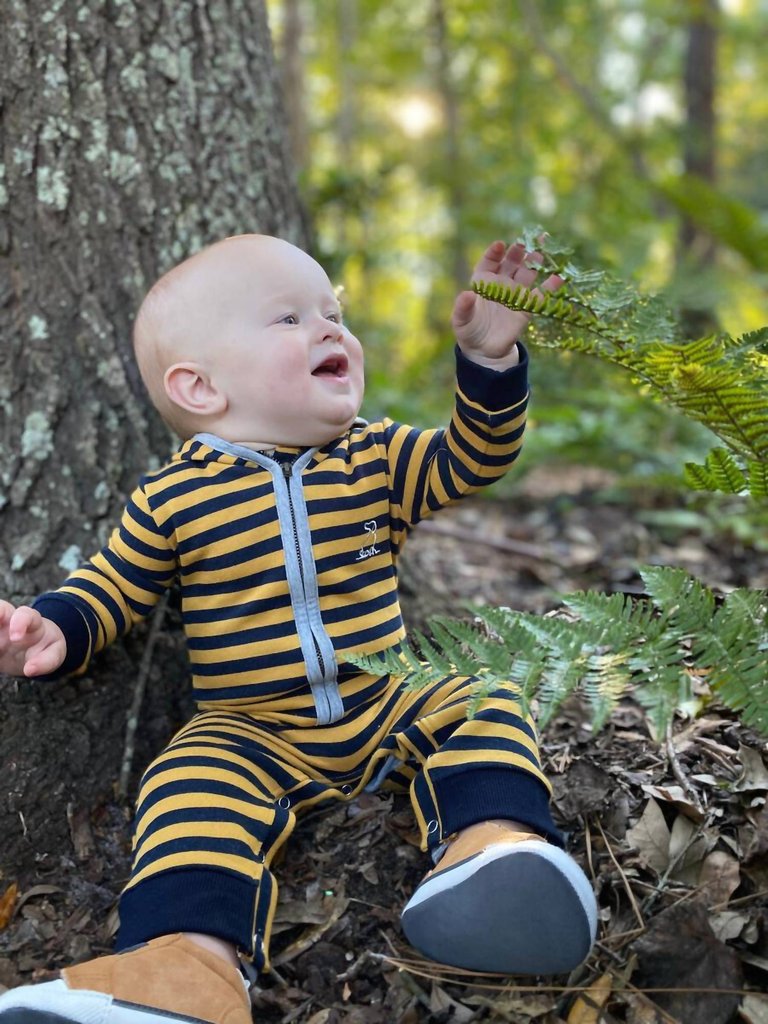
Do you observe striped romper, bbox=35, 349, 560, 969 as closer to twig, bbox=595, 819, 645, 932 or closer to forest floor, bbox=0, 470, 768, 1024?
forest floor, bbox=0, 470, 768, 1024

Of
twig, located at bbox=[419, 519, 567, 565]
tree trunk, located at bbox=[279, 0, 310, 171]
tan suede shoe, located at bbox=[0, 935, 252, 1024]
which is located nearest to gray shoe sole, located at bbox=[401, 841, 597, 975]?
tan suede shoe, located at bbox=[0, 935, 252, 1024]

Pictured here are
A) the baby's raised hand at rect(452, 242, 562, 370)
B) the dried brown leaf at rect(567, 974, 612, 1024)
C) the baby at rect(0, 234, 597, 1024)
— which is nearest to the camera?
the dried brown leaf at rect(567, 974, 612, 1024)

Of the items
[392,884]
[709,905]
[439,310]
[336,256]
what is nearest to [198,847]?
[392,884]

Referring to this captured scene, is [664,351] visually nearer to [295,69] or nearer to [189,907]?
[189,907]

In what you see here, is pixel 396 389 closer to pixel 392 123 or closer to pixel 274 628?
pixel 274 628

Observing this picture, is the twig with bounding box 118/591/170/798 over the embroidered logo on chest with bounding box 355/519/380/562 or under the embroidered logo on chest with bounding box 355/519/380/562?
under

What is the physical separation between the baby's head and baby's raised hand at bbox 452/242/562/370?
0.29 meters

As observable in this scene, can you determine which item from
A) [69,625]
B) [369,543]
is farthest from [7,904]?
[369,543]

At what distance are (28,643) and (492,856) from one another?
1000 mm

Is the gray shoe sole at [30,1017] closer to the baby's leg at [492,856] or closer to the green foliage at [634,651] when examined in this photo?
the baby's leg at [492,856]

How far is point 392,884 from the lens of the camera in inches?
67.7

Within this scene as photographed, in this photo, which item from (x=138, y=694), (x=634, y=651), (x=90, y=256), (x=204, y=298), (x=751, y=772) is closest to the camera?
(x=634, y=651)

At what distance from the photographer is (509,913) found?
1384 millimetres

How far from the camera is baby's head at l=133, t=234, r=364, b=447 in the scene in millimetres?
1878
